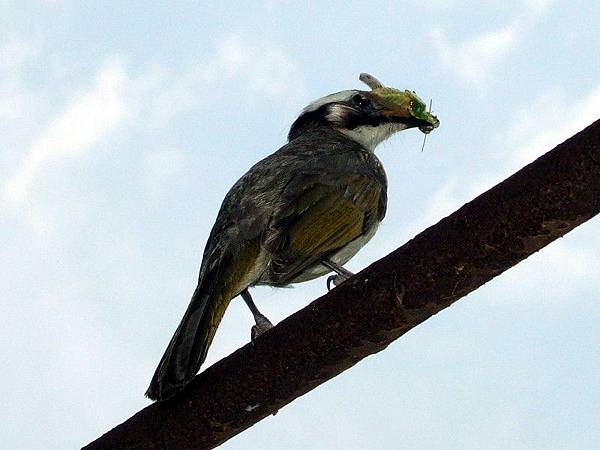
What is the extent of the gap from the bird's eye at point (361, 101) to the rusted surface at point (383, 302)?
3.72 metres

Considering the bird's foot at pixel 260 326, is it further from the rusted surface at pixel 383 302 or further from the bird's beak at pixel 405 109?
the bird's beak at pixel 405 109

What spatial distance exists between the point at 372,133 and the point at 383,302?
153 inches

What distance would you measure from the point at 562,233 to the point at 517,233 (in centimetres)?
17

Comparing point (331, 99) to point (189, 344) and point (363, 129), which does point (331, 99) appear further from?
point (189, 344)

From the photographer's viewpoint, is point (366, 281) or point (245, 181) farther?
point (245, 181)

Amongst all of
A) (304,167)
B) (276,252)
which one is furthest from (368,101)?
(276,252)

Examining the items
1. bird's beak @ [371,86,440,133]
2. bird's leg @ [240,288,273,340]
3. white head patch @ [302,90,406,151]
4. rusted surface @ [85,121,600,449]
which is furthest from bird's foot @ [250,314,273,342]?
bird's beak @ [371,86,440,133]

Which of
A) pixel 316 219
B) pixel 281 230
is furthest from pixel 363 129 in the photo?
pixel 281 230

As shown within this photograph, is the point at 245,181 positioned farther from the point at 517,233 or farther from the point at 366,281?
the point at 517,233

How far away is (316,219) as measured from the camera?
6.15 meters

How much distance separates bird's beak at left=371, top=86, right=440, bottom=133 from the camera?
26.7ft

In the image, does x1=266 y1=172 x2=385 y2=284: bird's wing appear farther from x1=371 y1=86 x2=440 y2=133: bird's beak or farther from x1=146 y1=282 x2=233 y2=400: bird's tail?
x1=371 y1=86 x2=440 y2=133: bird's beak

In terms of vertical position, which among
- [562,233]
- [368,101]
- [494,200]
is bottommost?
[562,233]

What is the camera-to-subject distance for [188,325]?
5363 mm
